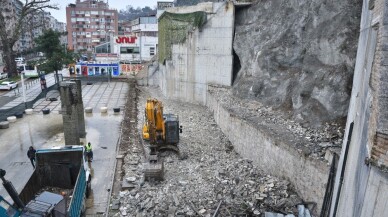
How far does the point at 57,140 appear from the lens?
728 inches

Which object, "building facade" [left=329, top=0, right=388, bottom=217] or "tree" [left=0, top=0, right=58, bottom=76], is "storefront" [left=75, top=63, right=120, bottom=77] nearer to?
"tree" [left=0, top=0, right=58, bottom=76]

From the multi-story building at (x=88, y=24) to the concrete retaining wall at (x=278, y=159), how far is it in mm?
77182

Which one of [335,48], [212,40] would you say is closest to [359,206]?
[335,48]

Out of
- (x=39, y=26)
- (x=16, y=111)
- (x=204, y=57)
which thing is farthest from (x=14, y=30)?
(x=204, y=57)

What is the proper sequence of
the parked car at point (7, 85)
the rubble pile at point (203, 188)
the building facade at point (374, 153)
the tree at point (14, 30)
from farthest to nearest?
the tree at point (14, 30) < the parked car at point (7, 85) < the rubble pile at point (203, 188) < the building facade at point (374, 153)

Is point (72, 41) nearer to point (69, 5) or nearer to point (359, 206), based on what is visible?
point (69, 5)

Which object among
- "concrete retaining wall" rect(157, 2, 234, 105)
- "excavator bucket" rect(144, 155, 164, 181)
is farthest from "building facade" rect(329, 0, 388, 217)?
"concrete retaining wall" rect(157, 2, 234, 105)

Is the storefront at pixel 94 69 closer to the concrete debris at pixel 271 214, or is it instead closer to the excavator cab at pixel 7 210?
the excavator cab at pixel 7 210

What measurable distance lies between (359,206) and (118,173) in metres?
10.7

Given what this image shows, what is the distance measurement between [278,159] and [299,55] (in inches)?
321

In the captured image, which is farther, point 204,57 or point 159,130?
point 204,57

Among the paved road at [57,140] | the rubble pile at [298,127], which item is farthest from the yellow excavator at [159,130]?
the rubble pile at [298,127]

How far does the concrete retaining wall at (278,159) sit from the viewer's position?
1020cm

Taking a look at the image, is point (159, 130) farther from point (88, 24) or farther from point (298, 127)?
point (88, 24)
